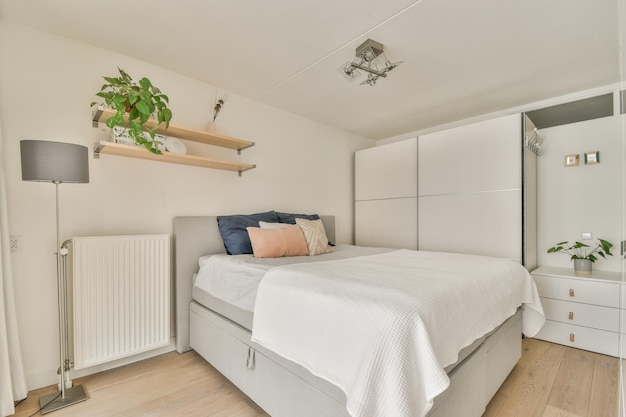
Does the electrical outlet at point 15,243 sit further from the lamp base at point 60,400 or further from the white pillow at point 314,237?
the white pillow at point 314,237

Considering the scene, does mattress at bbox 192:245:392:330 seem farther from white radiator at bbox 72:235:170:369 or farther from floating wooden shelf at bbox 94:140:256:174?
floating wooden shelf at bbox 94:140:256:174

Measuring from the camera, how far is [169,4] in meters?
1.77

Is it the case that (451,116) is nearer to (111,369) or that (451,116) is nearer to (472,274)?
(472,274)

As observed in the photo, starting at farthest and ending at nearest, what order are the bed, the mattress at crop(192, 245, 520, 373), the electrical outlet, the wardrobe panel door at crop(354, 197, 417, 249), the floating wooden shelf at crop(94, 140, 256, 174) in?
the wardrobe panel door at crop(354, 197, 417, 249) < the floating wooden shelf at crop(94, 140, 256, 174) < the electrical outlet < the mattress at crop(192, 245, 520, 373) < the bed

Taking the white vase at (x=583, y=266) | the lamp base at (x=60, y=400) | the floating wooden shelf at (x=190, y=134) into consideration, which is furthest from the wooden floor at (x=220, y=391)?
the floating wooden shelf at (x=190, y=134)

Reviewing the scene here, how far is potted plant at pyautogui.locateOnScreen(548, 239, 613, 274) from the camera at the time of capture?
2.73 meters

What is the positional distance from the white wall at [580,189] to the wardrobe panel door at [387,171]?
1387mm

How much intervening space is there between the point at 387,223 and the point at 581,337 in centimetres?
215

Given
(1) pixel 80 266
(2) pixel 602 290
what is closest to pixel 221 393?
(1) pixel 80 266

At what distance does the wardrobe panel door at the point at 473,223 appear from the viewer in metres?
2.81

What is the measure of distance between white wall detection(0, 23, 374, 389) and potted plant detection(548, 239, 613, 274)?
3258 millimetres

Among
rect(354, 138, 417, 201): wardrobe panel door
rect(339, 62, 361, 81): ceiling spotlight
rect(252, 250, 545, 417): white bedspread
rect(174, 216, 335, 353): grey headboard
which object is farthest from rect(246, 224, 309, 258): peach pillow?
rect(354, 138, 417, 201): wardrobe panel door

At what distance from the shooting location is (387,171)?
3900 mm

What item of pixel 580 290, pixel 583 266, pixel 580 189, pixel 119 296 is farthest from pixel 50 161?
pixel 580 189
